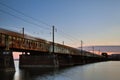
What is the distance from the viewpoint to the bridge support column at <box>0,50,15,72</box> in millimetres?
47062

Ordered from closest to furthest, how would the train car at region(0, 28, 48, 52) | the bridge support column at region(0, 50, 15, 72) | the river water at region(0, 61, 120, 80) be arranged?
the river water at region(0, 61, 120, 80)
the bridge support column at region(0, 50, 15, 72)
the train car at region(0, 28, 48, 52)

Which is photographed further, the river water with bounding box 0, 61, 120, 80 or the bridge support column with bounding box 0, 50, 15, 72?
the bridge support column with bounding box 0, 50, 15, 72

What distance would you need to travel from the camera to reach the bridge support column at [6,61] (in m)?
47.1

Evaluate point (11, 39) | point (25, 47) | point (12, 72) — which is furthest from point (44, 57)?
point (12, 72)

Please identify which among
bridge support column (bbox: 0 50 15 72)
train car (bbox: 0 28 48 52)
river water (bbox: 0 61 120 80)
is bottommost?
river water (bbox: 0 61 120 80)

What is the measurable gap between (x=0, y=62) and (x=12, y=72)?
2.88 metres

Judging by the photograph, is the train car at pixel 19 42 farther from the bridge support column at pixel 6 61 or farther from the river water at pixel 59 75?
the river water at pixel 59 75

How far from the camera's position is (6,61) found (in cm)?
4741

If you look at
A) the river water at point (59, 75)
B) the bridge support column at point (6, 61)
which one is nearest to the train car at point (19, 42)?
the bridge support column at point (6, 61)

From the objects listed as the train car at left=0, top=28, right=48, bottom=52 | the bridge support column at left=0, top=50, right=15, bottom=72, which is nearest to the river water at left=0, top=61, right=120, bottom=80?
the bridge support column at left=0, top=50, right=15, bottom=72

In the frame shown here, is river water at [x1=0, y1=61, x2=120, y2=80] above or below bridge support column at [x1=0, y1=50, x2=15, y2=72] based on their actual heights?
below

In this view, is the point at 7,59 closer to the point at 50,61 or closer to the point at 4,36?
the point at 4,36

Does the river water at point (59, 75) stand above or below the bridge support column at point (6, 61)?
below

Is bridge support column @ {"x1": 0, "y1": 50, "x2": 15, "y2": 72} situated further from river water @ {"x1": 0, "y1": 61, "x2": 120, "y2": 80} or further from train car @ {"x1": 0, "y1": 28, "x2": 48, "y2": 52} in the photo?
train car @ {"x1": 0, "y1": 28, "x2": 48, "y2": 52}
